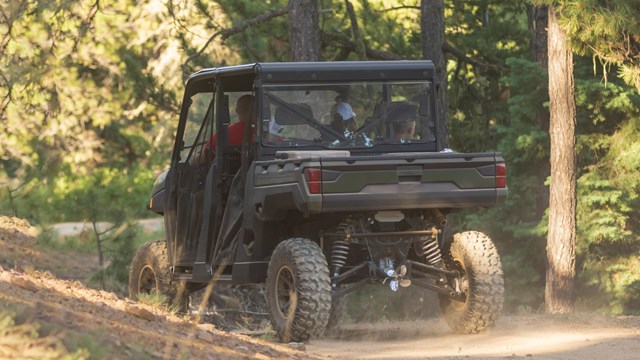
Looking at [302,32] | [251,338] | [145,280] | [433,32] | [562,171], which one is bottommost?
[251,338]

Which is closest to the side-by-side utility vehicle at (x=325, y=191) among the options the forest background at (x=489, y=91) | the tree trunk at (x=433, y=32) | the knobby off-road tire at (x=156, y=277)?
the knobby off-road tire at (x=156, y=277)

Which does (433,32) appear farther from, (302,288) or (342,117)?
(302,288)

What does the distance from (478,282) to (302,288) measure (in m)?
1.69

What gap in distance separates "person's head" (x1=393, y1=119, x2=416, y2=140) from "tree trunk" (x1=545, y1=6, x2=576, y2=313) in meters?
4.92

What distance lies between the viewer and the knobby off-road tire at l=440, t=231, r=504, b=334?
1094cm

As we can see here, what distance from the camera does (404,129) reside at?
1170 centimetres

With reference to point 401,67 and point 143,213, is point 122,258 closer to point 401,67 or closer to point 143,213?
point 401,67

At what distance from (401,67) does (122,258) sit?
31.4ft

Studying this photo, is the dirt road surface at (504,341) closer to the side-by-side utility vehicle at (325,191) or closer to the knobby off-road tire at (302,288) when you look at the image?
the knobby off-road tire at (302,288)

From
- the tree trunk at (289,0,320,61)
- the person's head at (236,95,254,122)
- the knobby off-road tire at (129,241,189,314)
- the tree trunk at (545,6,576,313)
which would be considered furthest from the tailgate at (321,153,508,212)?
the tree trunk at (289,0,320,61)

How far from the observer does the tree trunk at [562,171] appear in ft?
53.0

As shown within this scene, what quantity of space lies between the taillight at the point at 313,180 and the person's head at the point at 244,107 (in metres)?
1.80

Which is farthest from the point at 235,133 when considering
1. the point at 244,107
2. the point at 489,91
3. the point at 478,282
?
the point at 489,91

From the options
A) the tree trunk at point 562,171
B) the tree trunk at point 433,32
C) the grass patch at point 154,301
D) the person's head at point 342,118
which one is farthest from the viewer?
the tree trunk at point 433,32
